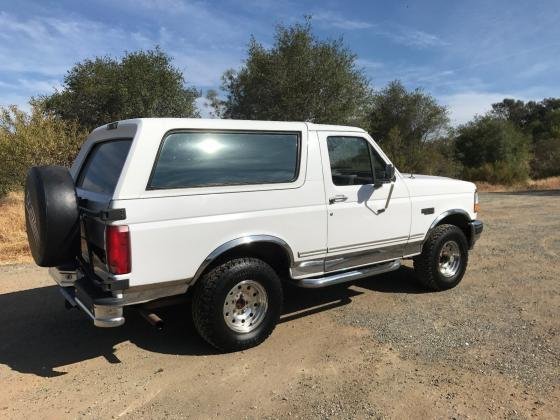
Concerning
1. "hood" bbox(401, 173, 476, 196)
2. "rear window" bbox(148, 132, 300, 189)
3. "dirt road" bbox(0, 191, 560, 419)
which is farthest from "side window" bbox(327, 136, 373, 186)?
"dirt road" bbox(0, 191, 560, 419)

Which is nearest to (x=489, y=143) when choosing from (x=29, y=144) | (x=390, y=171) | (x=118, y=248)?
(x=29, y=144)

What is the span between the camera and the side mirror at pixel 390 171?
5082 mm

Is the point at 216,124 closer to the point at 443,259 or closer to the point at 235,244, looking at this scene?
the point at 235,244

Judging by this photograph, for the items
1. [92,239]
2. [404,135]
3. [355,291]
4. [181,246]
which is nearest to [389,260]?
[355,291]

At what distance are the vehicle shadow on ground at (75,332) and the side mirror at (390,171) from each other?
1.53m

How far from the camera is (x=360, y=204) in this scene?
4.89 m

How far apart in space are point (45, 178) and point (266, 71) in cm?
1834

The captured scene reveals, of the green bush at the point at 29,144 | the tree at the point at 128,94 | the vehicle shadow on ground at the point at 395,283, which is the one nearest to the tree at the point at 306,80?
the tree at the point at 128,94

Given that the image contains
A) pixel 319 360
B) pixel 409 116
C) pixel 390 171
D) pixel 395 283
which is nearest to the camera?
pixel 319 360

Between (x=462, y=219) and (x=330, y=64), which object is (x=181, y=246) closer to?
(x=462, y=219)

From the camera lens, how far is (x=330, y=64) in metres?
20.3

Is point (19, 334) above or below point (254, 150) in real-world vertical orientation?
below

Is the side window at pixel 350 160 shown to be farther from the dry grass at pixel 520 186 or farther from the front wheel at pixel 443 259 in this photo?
the dry grass at pixel 520 186

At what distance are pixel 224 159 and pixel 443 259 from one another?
10.8 ft
